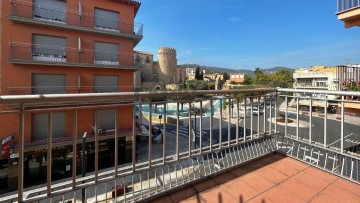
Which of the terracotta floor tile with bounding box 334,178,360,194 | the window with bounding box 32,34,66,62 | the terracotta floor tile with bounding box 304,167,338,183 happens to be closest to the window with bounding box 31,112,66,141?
the window with bounding box 32,34,66,62

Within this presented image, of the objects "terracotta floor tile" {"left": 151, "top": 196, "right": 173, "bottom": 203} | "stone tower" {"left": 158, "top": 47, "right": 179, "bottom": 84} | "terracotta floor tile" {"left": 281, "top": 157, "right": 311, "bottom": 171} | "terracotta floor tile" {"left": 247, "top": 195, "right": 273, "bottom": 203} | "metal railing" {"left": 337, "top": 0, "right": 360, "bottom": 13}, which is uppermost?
"stone tower" {"left": 158, "top": 47, "right": 179, "bottom": 84}

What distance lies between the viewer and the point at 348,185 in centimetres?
224

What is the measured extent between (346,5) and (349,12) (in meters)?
0.28

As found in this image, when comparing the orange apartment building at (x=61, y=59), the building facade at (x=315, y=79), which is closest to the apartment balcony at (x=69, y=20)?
the orange apartment building at (x=61, y=59)

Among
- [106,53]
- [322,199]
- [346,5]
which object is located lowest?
[322,199]

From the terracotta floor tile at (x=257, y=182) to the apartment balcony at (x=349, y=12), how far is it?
7479 millimetres

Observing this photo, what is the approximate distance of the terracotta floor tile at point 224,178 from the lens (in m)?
2.24

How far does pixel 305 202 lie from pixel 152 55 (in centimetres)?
5197

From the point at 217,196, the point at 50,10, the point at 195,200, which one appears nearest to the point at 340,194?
the point at 217,196

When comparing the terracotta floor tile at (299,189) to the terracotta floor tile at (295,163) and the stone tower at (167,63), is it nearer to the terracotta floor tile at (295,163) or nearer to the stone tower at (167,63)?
the terracotta floor tile at (295,163)

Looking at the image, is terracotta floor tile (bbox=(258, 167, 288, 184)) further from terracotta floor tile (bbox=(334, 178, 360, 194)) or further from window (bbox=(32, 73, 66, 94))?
window (bbox=(32, 73, 66, 94))

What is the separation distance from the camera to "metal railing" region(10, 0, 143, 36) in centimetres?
1102

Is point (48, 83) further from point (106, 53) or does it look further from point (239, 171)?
point (239, 171)

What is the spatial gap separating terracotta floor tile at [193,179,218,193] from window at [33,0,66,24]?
14.0 metres
